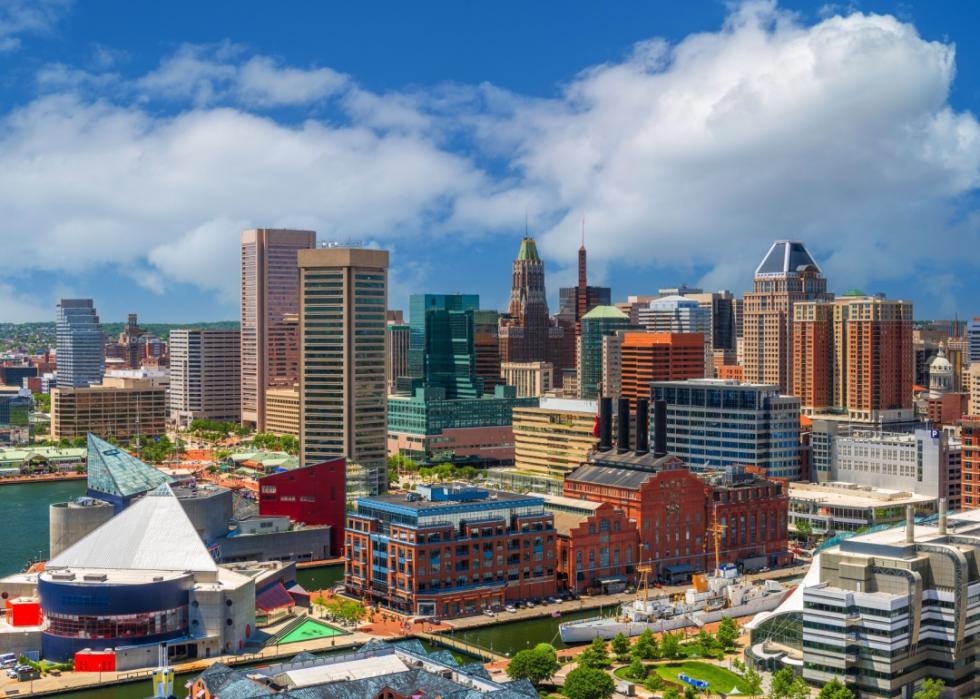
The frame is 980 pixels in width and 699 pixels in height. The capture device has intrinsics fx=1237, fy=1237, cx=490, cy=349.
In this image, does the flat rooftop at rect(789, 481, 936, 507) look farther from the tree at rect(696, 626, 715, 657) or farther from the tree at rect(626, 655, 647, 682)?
the tree at rect(626, 655, 647, 682)

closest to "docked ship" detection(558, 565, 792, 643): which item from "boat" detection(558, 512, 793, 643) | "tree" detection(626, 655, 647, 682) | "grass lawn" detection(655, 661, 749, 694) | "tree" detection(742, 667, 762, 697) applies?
"boat" detection(558, 512, 793, 643)

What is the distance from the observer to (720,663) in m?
68.4

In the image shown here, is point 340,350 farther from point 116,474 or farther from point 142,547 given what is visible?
point 142,547

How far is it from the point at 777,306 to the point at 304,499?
9749 cm

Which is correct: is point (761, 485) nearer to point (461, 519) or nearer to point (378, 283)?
point (461, 519)

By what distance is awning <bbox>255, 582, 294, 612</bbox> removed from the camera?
7781cm

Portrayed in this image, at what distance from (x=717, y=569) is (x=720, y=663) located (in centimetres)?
1789

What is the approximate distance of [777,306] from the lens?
179 m

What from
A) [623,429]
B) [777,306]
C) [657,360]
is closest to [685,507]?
[623,429]

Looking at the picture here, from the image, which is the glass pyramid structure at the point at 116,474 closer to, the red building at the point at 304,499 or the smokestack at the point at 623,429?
the red building at the point at 304,499

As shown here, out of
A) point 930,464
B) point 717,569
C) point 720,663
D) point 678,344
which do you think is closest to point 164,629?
point 720,663

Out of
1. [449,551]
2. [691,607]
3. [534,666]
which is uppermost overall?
[449,551]

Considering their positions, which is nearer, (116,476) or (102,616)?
(102,616)

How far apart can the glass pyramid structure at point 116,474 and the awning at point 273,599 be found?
17343 millimetres
